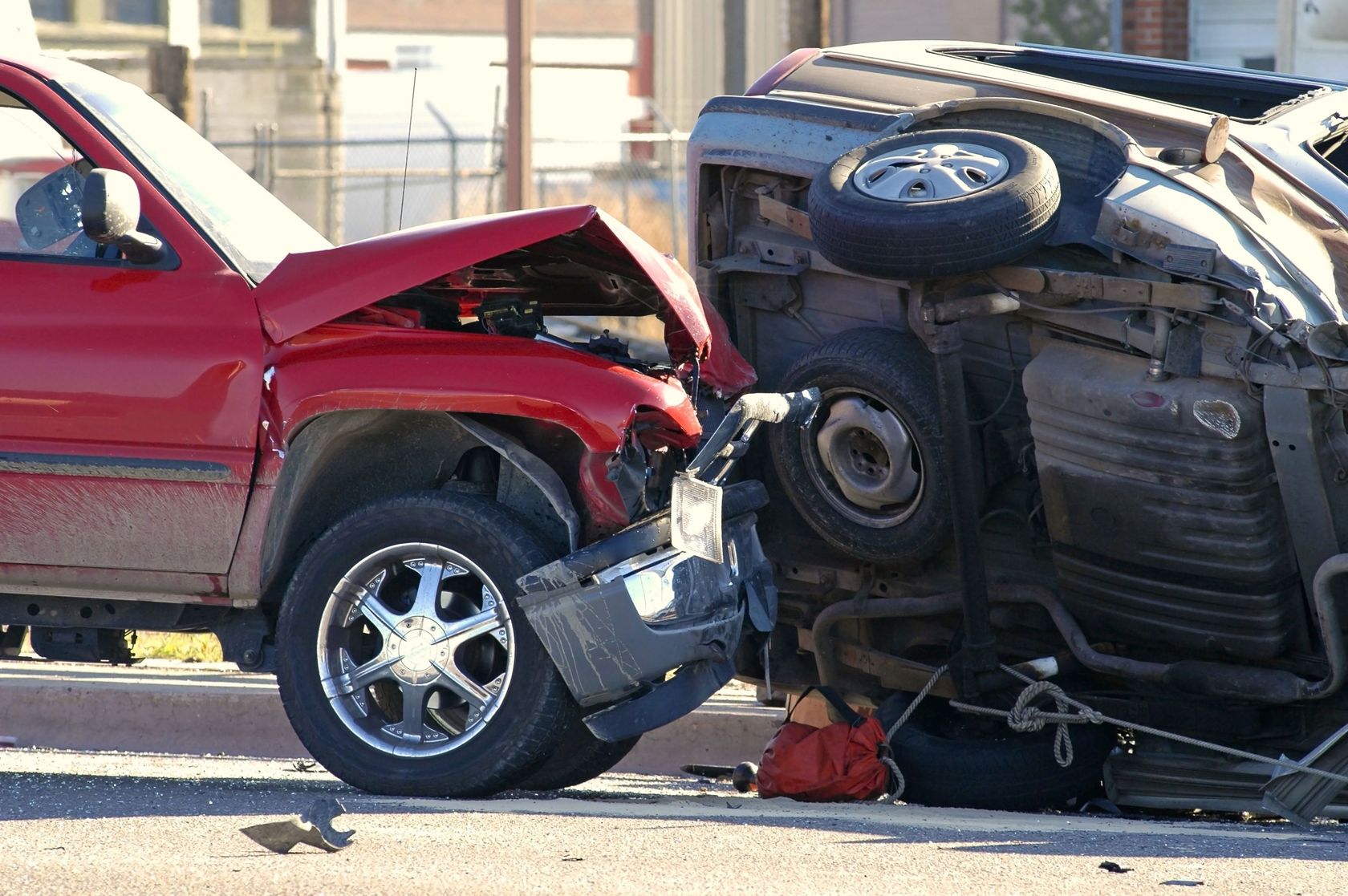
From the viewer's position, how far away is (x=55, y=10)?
3036cm

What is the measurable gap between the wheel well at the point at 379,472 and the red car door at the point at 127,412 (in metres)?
0.14

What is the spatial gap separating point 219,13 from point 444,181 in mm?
12693

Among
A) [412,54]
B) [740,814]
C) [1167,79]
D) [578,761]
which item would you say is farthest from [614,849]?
[412,54]

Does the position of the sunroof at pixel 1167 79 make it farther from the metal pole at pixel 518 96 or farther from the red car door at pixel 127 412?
the metal pole at pixel 518 96

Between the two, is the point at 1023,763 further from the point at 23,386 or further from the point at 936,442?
the point at 23,386

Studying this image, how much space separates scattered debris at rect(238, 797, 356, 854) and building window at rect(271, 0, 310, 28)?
30.4 metres

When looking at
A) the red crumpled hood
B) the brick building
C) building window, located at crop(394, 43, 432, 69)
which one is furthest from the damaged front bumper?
building window, located at crop(394, 43, 432, 69)

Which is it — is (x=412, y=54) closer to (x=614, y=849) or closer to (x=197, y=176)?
(x=197, y=176)

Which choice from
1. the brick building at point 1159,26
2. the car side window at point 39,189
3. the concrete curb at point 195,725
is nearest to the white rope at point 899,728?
the concrete curb at point 195,725

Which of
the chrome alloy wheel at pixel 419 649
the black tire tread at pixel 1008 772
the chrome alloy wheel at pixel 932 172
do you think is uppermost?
the chrome alloy wheel at pixel 932 172

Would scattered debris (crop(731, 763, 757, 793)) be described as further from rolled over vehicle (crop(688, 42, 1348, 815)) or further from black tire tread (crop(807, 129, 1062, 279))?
black tire tread (crop(807, 129, 1062, 279))

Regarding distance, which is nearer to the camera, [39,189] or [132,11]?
[39,189]

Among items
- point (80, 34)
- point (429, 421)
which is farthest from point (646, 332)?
point (80, 34)

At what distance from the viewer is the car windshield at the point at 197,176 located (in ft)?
17.4
